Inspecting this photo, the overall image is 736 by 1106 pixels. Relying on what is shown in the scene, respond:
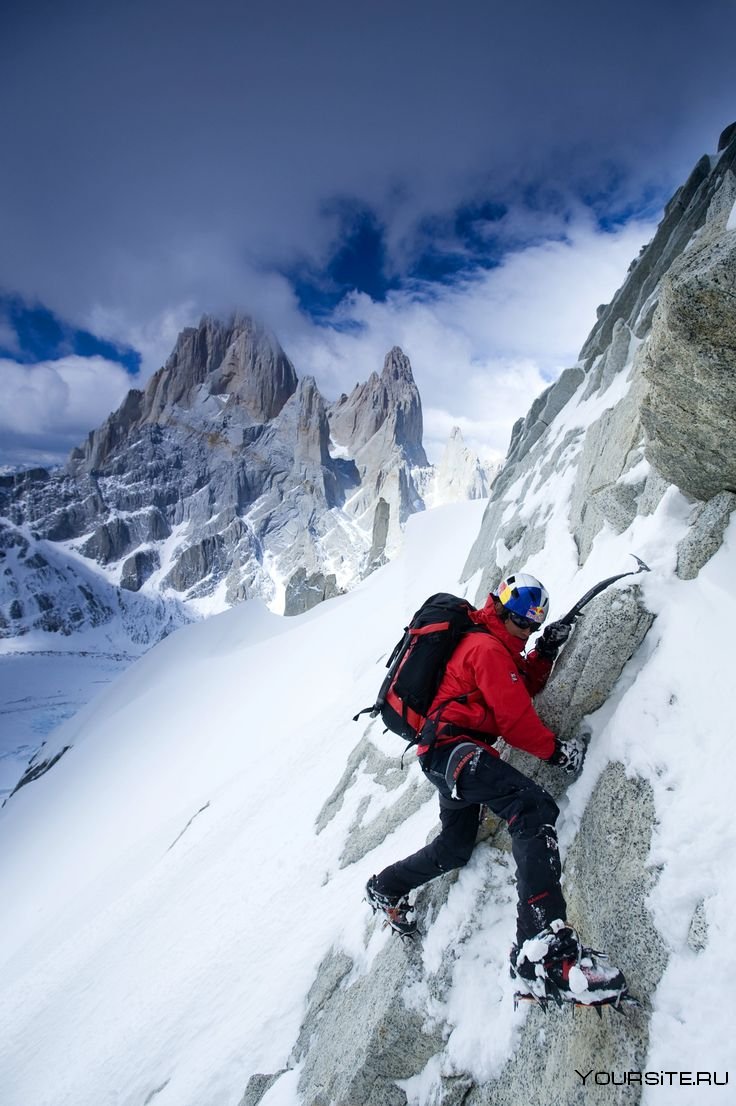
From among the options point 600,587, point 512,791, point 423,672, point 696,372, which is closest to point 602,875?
point 512,791

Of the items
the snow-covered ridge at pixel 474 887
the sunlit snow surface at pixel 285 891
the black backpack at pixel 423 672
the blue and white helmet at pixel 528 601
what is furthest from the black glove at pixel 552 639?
the black backpack at pixel 423 672

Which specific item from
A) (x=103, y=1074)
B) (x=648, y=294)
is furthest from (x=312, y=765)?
(x=648, y=294)

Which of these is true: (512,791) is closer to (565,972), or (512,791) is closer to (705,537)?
(565,972)

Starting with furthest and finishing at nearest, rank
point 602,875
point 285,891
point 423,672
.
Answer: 1. point 285,891
2. point 423,672
3. point 602,875

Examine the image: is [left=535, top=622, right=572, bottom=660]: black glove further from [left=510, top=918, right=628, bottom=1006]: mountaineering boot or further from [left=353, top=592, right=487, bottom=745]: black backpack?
[left=510, top=918, right=628, bottom=1006]: mountaineering boot

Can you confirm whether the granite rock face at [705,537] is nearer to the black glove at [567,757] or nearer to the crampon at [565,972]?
the black glove at [567,757]

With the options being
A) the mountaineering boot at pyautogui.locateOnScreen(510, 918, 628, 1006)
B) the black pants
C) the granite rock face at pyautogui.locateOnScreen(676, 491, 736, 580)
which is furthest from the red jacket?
the granite rock face at pyautogui.locateOnScreen(676, 491, 736, 580)

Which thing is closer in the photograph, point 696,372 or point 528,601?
point 696,372

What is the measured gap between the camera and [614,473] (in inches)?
458

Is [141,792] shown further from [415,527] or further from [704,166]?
[704,166]

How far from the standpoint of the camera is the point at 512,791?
464cm

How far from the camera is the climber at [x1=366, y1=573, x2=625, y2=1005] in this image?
380 centimetres

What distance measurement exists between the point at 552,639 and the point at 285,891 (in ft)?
23.3

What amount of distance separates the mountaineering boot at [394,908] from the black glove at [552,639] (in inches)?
129
